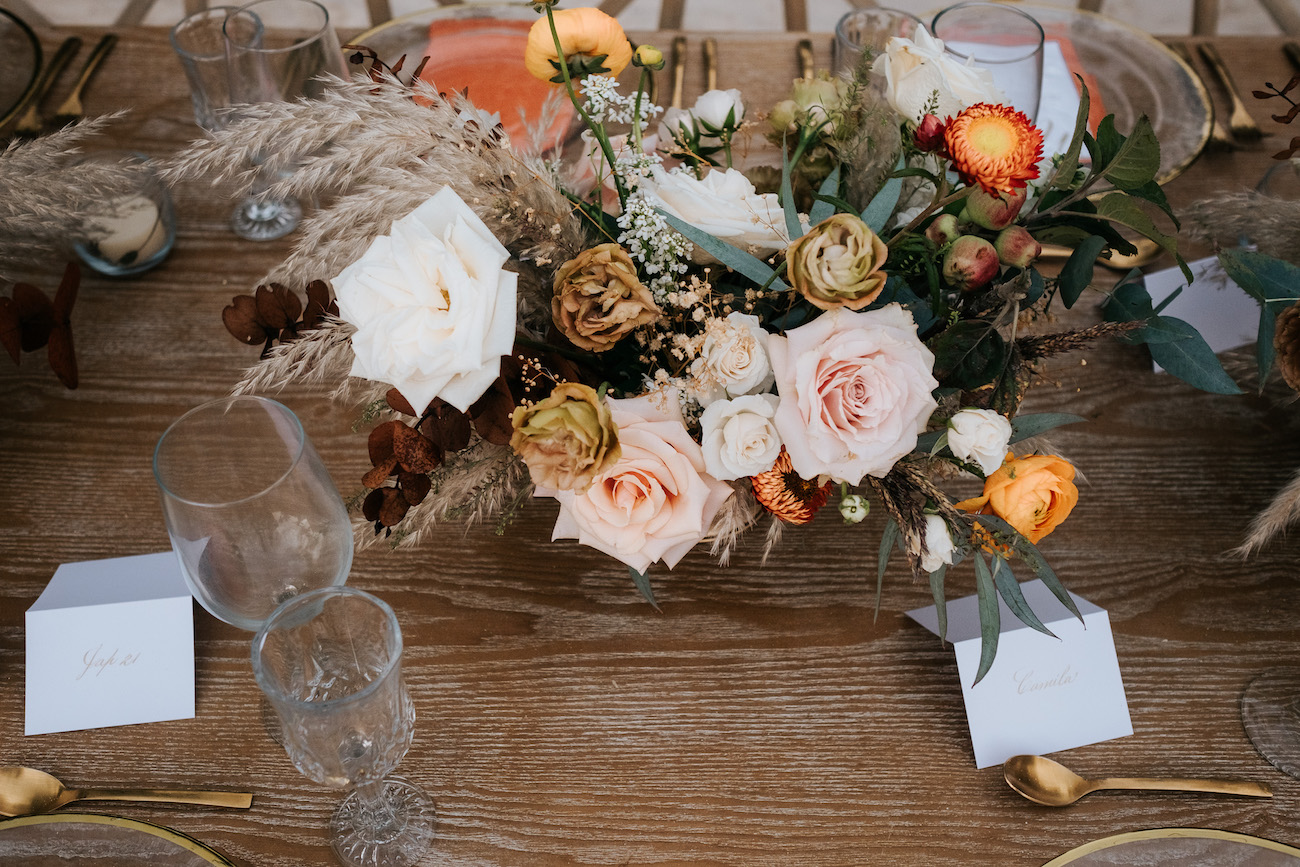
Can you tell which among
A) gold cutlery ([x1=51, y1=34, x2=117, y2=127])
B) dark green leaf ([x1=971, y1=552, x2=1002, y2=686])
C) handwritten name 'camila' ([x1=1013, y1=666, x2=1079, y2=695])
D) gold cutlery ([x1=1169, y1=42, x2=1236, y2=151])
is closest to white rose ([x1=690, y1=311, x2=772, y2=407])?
dark green leaf ([x1=971, y1=552, x2=1002, y2=686])

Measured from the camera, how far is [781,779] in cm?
72

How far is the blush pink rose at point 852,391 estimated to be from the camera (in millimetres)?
582

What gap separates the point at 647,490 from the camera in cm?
63

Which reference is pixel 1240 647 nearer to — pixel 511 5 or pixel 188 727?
pixel 188 727

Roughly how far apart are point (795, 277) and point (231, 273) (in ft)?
2.43

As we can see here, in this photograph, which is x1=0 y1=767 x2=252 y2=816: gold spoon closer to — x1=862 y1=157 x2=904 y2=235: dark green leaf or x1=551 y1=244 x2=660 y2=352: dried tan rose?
x1=551 y1=244 x2=660 y2=352: dried tan rose

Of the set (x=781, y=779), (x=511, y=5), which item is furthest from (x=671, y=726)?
(x=511, y=5)

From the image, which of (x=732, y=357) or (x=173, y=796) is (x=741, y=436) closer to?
(x=732, y=357)

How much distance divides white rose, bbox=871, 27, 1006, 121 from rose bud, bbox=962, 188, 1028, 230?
83mm

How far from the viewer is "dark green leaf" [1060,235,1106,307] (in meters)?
0.67

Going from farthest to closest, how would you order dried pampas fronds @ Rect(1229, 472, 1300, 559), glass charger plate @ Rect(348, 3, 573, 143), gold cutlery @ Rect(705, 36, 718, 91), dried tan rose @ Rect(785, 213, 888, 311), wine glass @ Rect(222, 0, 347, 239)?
1. gold cutlery @ Rect(705, 36, 718, 91)
2. glass charger plate @ Rect(348, 3, 573, 143)
3. wine glass @ Rect(222, 0, 347, 239)
4. dried pampas fronds @ Rect(1229, 472, 1300, 559)
5. dried tan rose @ Rect(785, 213, 888, 311)

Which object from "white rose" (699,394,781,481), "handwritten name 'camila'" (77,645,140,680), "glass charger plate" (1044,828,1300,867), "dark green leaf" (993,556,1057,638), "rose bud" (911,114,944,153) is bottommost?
"glass charger plate" (1044,828,1300,867)

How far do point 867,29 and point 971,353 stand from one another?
22.3 inches

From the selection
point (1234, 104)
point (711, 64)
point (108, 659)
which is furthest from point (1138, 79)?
point (108, 659)
